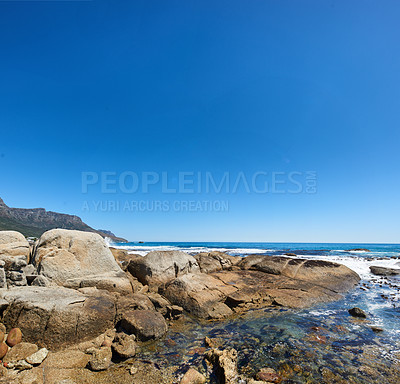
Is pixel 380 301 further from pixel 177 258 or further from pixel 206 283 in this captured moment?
pixel 177 258

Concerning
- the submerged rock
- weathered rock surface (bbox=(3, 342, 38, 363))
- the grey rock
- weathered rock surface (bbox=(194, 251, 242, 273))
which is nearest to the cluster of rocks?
weathered rock surface (bbox=(3, 342, 38, 363))

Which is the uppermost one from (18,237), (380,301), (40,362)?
(18,237)

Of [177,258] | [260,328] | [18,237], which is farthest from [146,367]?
[18,237]

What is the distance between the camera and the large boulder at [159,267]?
11.2 m

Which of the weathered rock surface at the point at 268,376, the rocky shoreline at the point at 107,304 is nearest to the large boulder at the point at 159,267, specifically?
the rocky shoreline at the point at 107,304

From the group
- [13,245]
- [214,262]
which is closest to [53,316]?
[13,245]

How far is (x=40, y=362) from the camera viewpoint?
4.74 meters

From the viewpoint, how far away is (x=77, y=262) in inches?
350

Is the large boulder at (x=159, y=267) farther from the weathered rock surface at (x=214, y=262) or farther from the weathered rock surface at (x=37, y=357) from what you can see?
the weathered rock surface at (x=37, y=357)

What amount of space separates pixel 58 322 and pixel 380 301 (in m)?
13.6

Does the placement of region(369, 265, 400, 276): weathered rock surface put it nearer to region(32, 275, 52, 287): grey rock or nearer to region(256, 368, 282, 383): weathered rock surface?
region(256, 368, 282, 383): weathered rock surface

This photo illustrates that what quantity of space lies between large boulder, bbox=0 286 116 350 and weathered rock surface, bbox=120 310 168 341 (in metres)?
0.44

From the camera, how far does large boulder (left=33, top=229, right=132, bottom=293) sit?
27.2 ft

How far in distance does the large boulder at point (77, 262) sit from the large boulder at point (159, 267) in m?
1.80
